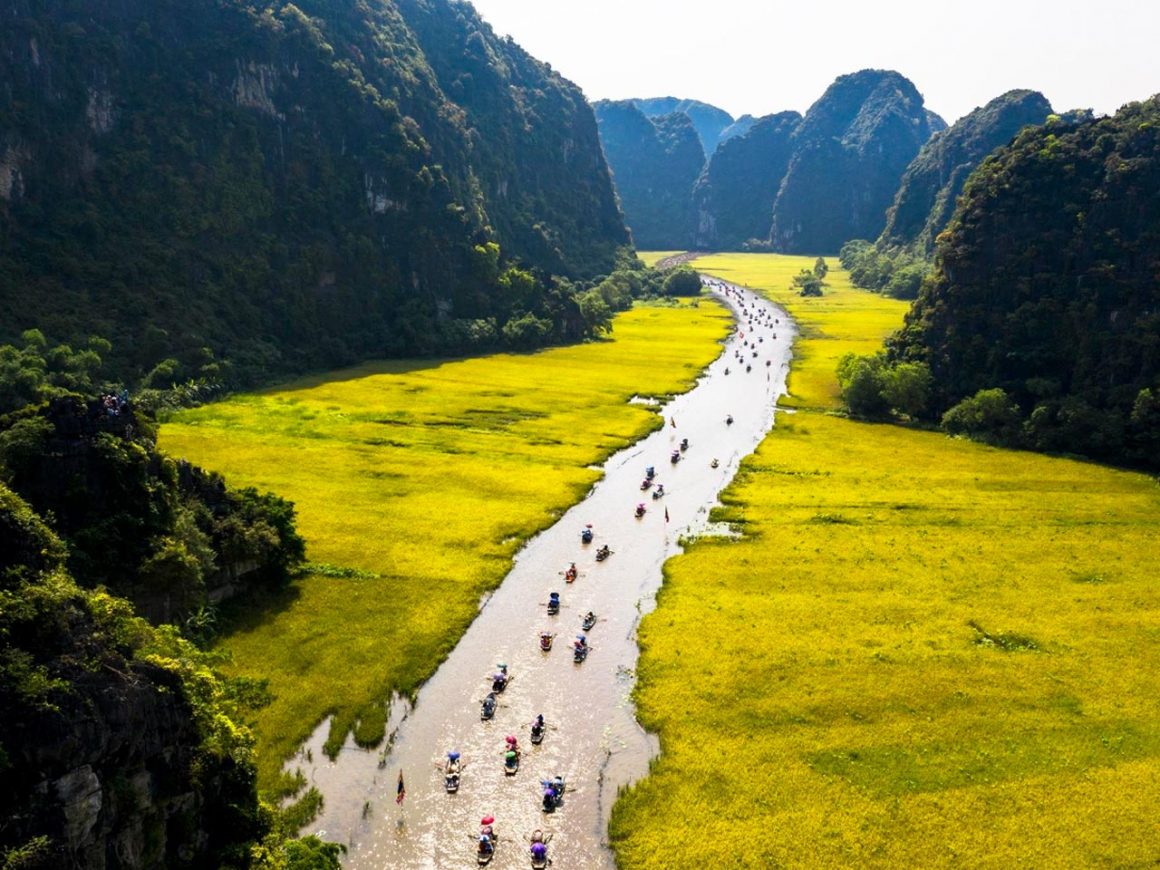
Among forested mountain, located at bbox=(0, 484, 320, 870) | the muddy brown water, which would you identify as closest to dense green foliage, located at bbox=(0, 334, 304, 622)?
forested mountain, located at bbox=(0, 484, 320, 870)

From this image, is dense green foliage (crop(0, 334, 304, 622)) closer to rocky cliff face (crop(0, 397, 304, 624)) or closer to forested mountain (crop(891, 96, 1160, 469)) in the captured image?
rocky cliff face (crop(0, 397, 304, 624))

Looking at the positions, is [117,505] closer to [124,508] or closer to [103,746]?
[124,508]

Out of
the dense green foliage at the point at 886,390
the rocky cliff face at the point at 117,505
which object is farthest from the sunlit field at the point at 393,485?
the dense green foliage at the point at 886,390

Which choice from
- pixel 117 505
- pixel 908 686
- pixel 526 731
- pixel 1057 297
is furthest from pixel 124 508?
pixel 1057 297

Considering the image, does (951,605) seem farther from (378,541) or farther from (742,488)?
(378,541)

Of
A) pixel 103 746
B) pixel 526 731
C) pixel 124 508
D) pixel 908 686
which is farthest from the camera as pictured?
pixel 908 686

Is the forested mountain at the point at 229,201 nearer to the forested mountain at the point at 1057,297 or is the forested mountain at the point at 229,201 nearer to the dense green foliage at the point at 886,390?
the dense green foliage at the point at 886,390
